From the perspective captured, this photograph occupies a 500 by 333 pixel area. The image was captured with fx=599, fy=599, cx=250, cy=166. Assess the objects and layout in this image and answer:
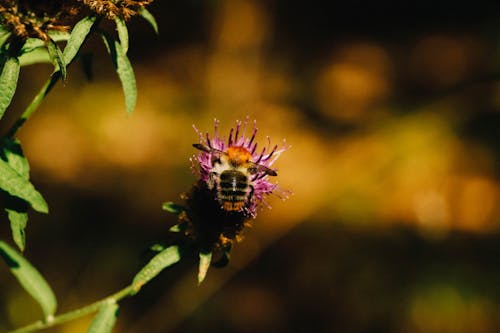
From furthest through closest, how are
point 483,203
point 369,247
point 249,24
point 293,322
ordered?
1. point 249,24
2. point 483,203
3. point 369,247
4. point 293,322

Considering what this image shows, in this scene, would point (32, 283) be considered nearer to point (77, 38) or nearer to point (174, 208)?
point (174, 208)

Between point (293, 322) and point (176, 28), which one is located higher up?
point (176, 28)

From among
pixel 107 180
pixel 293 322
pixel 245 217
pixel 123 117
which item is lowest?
pixel 293 322

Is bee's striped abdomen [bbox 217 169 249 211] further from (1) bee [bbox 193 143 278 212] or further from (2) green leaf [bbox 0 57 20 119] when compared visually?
(2) green leaf [bbox 0 57 20 119]

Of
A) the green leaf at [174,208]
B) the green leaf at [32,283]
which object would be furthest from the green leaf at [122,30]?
the green leaf at [32,283]

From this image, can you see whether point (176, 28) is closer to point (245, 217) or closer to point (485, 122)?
point (485, 122)

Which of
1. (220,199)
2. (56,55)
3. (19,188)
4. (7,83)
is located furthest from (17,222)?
(220,199)

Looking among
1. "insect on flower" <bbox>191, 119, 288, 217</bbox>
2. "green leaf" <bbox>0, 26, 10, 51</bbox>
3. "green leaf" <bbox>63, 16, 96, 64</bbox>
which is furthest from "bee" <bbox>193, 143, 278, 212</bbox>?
"green leaf" <bbox>0, 26, 10, 51</bbox>

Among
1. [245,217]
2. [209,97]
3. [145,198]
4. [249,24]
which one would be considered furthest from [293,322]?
[249,24]
